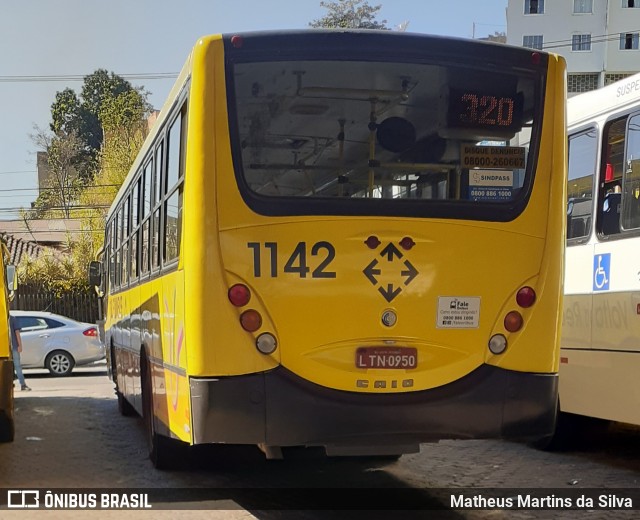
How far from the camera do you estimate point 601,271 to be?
809cm

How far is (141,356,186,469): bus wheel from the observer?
804 centimetres

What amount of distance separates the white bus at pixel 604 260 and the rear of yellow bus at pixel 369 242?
1873 mm

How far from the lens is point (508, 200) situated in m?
6.04

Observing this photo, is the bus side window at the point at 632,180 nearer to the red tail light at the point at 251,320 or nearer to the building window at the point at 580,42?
the red tail light at the point at 251,320

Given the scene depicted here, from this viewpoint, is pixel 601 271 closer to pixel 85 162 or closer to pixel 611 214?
pixel 611 214

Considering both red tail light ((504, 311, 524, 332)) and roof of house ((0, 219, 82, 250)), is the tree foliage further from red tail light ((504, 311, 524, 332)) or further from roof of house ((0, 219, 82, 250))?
red tail light ((504, 311, 524, 332))

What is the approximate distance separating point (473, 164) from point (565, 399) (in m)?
3.57

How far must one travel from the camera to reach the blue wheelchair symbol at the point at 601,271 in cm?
798

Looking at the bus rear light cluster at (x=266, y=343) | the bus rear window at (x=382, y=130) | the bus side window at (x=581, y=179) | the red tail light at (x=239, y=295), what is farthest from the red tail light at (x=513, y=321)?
the bus side window at (x=581, y=179)

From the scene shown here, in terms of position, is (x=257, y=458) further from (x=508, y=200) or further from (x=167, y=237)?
(x=508, y=200)

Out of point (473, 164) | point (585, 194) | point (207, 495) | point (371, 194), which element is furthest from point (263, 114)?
point (585, 194)

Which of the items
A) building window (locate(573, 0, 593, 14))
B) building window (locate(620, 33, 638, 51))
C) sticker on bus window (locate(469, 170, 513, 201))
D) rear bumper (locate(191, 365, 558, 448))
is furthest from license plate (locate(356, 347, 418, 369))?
building window (locate(573, 0, 593, 14))

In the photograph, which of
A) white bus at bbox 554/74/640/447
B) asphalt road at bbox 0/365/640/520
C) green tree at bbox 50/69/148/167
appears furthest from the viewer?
green tree at bbox 50/69/148/167

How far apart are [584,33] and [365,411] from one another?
5821 cm
